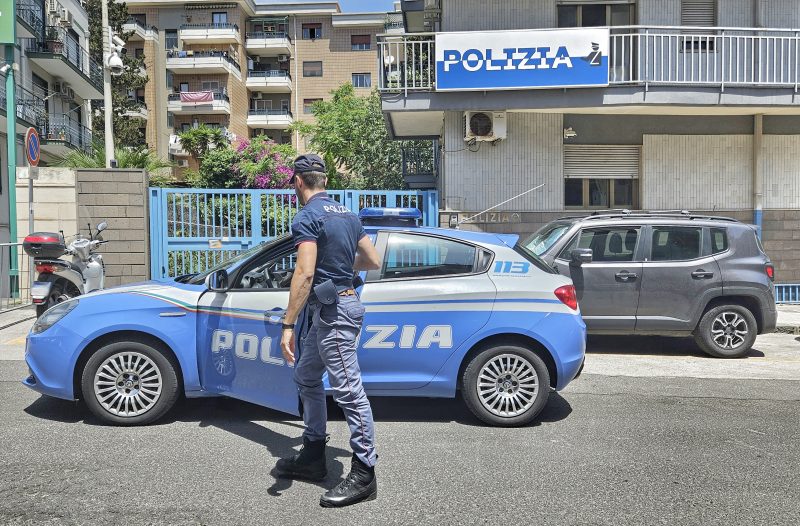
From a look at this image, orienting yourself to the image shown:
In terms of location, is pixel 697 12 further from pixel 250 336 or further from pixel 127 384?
pixel 127 384

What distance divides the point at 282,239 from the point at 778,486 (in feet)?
12.4

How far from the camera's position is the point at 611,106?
42.6 ft

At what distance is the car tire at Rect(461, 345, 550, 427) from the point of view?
18.0 feet

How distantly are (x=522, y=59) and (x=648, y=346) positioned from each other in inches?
226

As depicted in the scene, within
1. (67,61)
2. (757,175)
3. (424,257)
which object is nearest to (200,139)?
(67,61)

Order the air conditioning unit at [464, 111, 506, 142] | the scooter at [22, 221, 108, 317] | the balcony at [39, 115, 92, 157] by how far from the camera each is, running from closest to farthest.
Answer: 1. the scooter at [22, 221, 108, 317]
2. the air conditioning unit at [464, 111, 506, 142]
3. the balcony at [39, 115, 92, 157]

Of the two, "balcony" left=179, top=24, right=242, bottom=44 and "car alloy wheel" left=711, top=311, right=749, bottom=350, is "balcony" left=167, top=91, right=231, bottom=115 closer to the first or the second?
"balcony" left=179, top=24, right=242, bottom=44

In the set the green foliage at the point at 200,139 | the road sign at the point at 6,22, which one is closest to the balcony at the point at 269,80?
the green foliage at the point at 200,139

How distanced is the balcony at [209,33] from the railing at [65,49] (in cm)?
1274

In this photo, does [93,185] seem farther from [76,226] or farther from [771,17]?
[771,17]

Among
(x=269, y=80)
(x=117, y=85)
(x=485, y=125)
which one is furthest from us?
(x=269, y=80)

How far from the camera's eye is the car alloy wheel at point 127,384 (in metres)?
5.35

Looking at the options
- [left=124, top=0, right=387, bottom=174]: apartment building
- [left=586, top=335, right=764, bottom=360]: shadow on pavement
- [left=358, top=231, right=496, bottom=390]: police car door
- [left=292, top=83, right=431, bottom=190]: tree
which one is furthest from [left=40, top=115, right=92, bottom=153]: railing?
[left=358, top=231, right=496, bottom=390]: police car door

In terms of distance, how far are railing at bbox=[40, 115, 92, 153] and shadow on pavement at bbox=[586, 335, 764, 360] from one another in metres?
24.6
